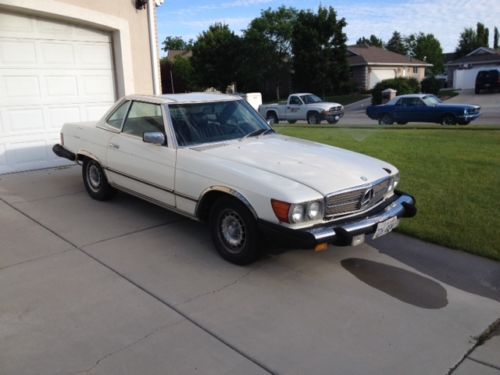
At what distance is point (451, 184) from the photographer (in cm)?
690

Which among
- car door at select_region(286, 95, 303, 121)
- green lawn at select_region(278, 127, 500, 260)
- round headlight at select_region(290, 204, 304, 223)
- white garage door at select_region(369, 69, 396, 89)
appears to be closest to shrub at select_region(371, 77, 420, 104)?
car door at select_region(286, 95, 303, 121)

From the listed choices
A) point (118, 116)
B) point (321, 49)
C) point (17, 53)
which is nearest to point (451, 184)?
point (118, 116)

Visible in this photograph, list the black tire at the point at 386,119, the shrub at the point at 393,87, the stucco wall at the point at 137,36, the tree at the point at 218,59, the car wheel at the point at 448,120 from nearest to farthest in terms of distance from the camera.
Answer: the stucco wall at the point at 137,36 < the car wheel at the point at 448,120 < the black tire at the point at 386,119 < the shrub at the point at 393,87 < the tree at the point at 218,59

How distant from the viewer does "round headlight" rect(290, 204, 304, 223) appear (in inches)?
150

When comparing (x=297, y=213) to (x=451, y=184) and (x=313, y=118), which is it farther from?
(x=313, y=118)

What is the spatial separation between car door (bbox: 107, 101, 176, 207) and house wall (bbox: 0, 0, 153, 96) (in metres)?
3.94

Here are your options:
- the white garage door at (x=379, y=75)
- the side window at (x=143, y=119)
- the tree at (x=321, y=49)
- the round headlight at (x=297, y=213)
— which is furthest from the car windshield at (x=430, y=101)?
the white garage door at (x=379, y=75)

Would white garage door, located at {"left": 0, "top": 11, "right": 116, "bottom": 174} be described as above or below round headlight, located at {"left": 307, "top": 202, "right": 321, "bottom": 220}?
above

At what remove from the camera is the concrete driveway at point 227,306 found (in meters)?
3.07

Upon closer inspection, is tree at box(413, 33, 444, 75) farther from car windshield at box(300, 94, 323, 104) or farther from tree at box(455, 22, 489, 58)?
car windshield at box(300, 94, 323, 104)

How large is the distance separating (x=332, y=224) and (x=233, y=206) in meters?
0.92

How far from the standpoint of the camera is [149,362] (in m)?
3.03

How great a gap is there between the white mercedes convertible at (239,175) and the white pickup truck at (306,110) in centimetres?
1644

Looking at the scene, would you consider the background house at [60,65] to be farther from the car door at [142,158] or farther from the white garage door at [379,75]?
the white garage door at [379,75]
